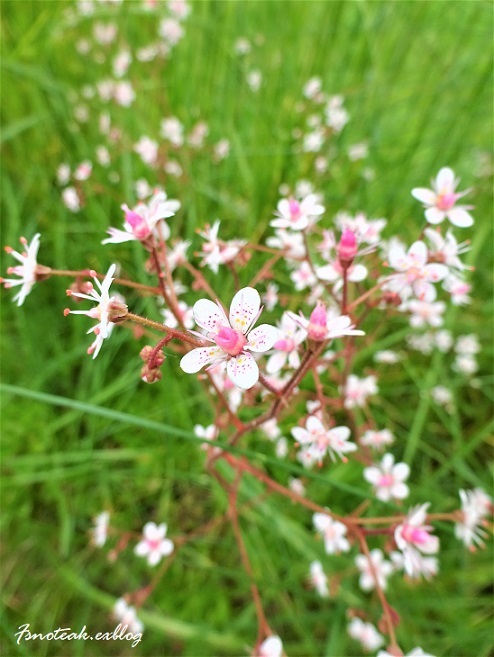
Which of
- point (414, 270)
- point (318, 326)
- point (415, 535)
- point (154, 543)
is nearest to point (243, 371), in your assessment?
point (318, 326)

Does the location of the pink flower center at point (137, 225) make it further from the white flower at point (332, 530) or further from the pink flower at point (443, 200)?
the white flower at point (332, 530)

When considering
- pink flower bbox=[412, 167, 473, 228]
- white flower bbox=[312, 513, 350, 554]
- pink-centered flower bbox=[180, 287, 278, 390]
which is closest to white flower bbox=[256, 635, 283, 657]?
white flower bbox=[312, 513, 350, 554]

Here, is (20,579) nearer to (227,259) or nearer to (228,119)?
(227,259)

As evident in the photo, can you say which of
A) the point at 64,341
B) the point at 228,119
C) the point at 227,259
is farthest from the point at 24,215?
the point at 227,259

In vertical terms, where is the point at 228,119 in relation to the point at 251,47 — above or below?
below

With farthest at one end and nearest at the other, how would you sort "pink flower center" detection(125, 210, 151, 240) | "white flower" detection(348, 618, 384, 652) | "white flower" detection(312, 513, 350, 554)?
"white flower" detection(348, 618, 384, 652), "white flower" detection(312, 513, 350, 554), "pink flower center" detection(125, 210, 151, 240)

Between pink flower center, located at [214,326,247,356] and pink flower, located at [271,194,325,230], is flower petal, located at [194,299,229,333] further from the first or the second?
pink flower, located at [271,194,325,230]
